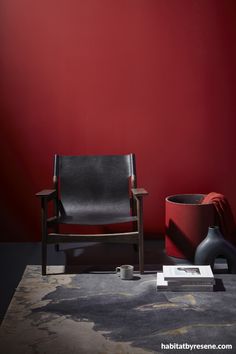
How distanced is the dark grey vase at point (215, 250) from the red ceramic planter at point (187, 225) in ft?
1.20

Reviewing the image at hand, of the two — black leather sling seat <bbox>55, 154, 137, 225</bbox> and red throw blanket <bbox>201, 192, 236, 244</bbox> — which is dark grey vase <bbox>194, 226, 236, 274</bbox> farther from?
black leather sling seat <bbox>55, 154, 137, 225</bbox>

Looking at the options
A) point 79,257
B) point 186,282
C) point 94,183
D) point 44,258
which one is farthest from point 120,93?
point 186,282

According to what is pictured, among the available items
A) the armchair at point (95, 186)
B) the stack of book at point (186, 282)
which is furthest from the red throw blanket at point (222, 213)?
the stack of book at point (186, 282)

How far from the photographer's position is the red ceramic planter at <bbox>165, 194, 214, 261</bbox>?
333 cm

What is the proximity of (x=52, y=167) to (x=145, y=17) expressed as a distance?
1482 mm

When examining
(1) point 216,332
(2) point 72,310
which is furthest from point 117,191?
(1) point 216,332

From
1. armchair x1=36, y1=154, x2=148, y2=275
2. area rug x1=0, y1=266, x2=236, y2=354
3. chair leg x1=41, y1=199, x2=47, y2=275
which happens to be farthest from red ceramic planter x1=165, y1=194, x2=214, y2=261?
chair leg x1=41, y1=199, x2=47, y2=275

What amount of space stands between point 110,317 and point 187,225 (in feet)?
4.16

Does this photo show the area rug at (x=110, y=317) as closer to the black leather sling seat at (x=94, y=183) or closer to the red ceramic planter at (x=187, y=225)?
the red ceramic planter at (x=187, y=225)

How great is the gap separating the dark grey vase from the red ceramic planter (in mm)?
366

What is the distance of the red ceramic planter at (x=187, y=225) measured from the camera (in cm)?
333

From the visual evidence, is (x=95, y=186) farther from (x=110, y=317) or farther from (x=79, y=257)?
(x=110, y=317)

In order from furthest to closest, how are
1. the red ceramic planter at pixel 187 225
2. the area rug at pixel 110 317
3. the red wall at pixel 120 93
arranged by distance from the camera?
the red wall at pixel 120 93 < the red ceramic planter at pixel 187 225 < the area rug at pixel 110 317

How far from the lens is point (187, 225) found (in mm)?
3359
